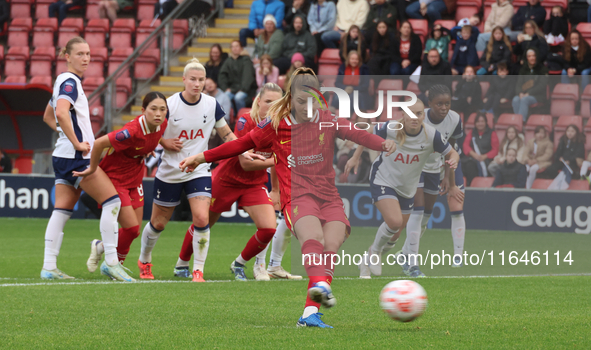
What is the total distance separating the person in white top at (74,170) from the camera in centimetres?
703

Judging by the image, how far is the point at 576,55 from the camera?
1382 cm

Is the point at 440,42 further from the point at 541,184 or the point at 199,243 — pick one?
the point at 199,243

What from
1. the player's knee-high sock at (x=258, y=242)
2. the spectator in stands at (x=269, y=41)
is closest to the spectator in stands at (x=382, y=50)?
the spectator in stands at (x=269, y=41)

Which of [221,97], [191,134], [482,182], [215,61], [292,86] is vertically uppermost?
[215,61]

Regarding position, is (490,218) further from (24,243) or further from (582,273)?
(24,243)

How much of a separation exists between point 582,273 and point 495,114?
1965mm

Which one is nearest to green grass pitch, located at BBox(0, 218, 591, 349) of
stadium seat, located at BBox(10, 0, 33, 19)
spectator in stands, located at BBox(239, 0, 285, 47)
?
spectator in stands, located at BBox(239, 0, 285, 47)

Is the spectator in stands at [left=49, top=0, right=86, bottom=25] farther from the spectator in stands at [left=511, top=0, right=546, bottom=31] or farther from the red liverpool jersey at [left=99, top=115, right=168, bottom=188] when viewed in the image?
the red liverpool jersey at [left=99, top=115, right=168, bottom=188]

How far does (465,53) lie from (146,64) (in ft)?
24.1

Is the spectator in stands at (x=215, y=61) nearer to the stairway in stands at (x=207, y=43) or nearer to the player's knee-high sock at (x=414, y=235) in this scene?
the stairway in stands at (x=207, y=43)

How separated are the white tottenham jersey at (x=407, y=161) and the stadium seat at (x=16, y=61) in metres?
14.0

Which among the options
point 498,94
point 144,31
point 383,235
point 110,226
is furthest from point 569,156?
point 144,31

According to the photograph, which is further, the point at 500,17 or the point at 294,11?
the point at 294,11

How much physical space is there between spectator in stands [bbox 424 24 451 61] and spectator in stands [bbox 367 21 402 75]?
63 cm
